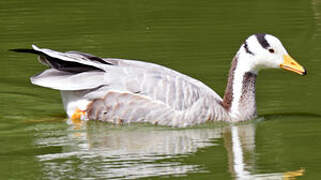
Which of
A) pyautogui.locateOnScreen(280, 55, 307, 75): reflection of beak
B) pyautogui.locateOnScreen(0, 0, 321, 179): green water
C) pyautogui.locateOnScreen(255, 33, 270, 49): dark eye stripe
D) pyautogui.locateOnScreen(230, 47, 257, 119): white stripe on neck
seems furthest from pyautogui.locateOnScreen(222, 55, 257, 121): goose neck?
pyautogui.locateOnScreen(280, 55, 307, 75): reflection of beak

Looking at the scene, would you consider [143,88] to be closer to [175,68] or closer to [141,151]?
[141,151]

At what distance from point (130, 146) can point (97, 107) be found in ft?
4.17

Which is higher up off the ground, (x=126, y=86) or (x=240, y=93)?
(x=126, y=86)

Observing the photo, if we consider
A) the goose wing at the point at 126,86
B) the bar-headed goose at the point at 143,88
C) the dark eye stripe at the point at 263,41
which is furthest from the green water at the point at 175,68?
the dark eye stripe at the point at 263,41

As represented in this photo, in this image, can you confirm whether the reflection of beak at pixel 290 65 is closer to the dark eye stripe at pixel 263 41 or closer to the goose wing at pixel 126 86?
the dark eye stripe at pixel 263 41

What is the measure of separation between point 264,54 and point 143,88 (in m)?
1.55

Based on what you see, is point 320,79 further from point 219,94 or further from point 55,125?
point 55,125

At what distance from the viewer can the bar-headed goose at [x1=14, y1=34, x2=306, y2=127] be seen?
1152cm

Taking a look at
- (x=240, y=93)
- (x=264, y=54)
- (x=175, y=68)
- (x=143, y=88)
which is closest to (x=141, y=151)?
(x=143, y=88)

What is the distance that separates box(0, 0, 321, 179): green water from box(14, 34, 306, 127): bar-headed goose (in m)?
0.17

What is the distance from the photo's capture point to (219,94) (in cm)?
1311

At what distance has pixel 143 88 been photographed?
1157cm

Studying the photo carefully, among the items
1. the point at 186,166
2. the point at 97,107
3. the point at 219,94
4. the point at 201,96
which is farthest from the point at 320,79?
the point at 186,166

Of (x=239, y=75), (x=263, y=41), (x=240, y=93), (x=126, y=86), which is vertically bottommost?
(x=240, y=93)
